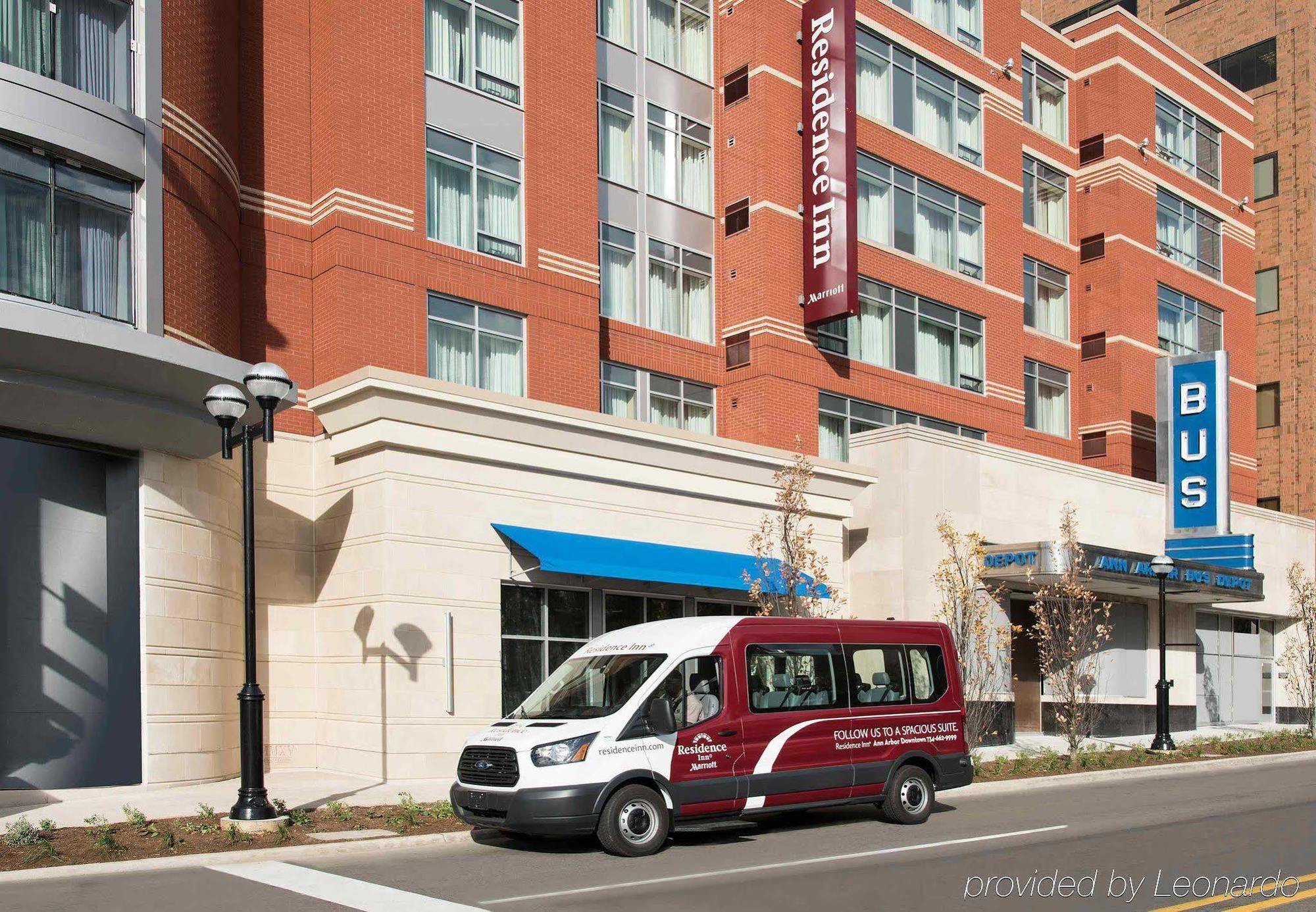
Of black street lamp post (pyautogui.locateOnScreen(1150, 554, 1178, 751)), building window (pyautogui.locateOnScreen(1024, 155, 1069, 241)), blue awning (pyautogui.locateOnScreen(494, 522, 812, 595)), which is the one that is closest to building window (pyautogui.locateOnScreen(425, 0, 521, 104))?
blue awning (pyautogui.locateOnScreen(494, 522, 812, 595))

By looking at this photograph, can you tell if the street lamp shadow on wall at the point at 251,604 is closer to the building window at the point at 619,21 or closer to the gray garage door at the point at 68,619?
the gray garage door at the point at 68,619

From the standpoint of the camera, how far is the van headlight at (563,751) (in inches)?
489

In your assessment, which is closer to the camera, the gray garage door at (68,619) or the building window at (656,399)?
the gray garage door at (68,619)

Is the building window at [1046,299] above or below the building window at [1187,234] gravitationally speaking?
below

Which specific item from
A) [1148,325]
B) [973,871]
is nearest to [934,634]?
[973,871]

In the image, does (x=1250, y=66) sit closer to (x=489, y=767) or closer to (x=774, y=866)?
(x=774, y=866)

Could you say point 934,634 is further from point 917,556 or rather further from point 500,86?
point 500,86

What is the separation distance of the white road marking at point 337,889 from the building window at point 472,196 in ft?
44.6

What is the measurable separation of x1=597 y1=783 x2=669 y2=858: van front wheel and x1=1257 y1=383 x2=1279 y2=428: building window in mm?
41545

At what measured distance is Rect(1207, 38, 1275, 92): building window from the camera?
48.4 m

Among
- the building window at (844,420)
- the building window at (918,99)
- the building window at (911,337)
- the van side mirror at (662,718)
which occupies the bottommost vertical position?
the van side mirror at (662,718)

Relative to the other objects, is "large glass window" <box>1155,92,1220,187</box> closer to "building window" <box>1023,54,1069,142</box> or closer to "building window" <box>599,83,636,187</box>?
"building window" <box>1023,54,1069,142</box>

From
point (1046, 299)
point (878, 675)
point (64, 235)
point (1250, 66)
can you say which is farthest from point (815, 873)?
point (1250, 66)

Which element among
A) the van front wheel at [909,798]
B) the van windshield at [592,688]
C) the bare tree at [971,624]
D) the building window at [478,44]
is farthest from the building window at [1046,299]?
the van windshield at [592,688]
